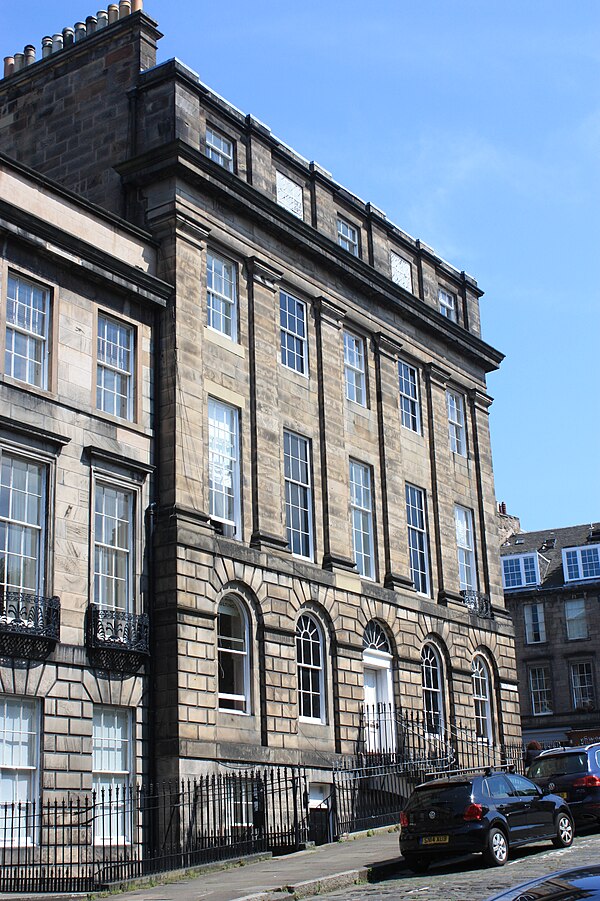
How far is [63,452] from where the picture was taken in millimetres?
23312

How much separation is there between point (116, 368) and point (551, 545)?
48.7 m

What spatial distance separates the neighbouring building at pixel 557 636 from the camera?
205 ft

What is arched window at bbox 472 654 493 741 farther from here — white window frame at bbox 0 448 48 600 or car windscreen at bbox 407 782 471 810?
white window frame at bbox 0 448 48 600

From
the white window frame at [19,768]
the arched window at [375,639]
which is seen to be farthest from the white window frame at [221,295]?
the white window frame at [19,768]

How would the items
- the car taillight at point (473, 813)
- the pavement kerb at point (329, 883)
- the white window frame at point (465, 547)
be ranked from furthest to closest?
the white window frame at point (465, 547) → the car taillight at point (473, 813) → the pavement kerb at point (329, 883)

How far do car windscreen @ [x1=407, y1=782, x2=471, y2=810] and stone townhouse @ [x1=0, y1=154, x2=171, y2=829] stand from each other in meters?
6.34

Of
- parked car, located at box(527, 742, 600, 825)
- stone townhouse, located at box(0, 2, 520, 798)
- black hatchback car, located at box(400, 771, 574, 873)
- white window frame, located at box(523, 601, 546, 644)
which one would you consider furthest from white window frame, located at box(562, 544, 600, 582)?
black hatchback car, located at box(400, 771, 574, 873)

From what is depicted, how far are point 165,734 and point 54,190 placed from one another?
36.6ft

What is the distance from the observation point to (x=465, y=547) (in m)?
38.0

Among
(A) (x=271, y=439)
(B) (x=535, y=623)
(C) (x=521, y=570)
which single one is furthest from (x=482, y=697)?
(C) (x=521, y=570)

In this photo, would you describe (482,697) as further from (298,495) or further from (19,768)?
(19,768)

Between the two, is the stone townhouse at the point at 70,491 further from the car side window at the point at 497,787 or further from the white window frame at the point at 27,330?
the car side window at the point at 497,787

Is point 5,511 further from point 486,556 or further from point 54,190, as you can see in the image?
point 486,556

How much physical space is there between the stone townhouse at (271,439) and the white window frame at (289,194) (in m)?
0.07
